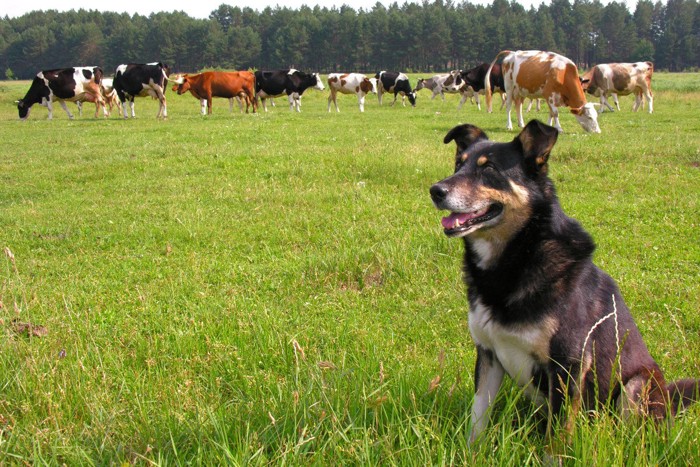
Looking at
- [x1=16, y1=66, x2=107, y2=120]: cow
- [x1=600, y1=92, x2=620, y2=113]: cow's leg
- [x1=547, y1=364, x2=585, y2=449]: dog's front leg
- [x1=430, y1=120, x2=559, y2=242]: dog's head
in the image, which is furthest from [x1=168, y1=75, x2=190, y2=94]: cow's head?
[x1=547, y1=364, x2=585, y2=449]: dog's front leg

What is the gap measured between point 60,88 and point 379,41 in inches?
3366

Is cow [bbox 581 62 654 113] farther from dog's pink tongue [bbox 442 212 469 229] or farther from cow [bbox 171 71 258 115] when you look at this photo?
dog's pink tongue [bbox 442 212 469 229]

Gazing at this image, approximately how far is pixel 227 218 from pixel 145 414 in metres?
5.63

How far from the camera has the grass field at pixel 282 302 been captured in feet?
8.68

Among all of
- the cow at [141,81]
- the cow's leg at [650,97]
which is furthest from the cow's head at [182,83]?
the cow's leg at [650,97]

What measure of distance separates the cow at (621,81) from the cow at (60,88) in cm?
2306

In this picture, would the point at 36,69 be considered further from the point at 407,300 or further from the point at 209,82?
the point at 407,300

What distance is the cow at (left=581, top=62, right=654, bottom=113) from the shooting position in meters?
26.7

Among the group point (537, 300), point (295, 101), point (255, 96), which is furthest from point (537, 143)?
point (255, 96)

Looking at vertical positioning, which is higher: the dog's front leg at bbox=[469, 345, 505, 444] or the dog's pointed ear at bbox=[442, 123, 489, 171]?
the dog's pointed ear at bbox=[442, 123, 489, 171]

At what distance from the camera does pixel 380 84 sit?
35.2m

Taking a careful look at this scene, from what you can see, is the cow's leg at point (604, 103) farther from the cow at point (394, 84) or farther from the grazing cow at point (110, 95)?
the grazing cow at point (110, 95)

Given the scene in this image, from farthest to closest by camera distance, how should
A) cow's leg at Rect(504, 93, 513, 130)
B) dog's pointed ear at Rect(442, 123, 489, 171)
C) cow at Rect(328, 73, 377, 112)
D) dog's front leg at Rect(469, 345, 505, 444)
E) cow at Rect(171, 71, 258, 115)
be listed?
cow at Rect(328, 73, 377, 112)
cow at Rect(171, 71, 258, 115)
cow's leg at Rect(504, 93, 513, 130)
dog's pointed ear at Rect(442, 123, 489, 171)
dog's front leg at Rect(469, 345, 505, 444)

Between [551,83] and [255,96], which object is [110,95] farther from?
[551,83]
